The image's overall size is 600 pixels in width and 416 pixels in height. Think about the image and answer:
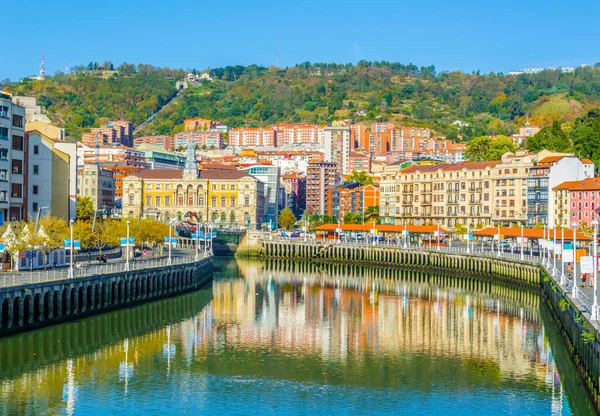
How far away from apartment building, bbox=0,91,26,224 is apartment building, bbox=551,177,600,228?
6580cm

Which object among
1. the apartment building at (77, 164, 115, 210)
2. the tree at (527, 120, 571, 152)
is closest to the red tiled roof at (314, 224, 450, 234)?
the tree at (527, 120, 571, 152)

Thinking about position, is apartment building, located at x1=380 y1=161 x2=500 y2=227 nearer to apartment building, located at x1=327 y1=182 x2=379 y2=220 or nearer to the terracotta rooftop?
apartment building, located at x1=327 y1=182 x2=379 y2=220

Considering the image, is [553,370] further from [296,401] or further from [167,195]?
[167,195]

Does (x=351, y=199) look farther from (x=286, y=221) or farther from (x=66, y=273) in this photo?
(x=66, y=273)

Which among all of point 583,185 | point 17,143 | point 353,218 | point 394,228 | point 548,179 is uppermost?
point 17,143

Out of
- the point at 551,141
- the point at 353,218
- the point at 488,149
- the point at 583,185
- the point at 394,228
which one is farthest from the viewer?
the point at 488,149

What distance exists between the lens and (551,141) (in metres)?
163

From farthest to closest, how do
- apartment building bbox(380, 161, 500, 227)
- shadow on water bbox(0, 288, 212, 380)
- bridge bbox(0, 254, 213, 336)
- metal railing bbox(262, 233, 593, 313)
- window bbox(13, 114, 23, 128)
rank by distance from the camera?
apartment building bbox(380, 161, 500, 227), window bbox(13, 114, 23, 128), bridge bbox(0, 254, 213, 336), metal railing bbox(262, 233, 593, 313), shadow on water bbox(0, 288, 212, 380)

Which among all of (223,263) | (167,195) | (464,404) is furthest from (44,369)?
(167,195)

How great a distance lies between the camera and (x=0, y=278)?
56.7 m

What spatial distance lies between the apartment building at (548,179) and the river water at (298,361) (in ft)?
181

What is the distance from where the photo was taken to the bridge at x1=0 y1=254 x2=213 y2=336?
53.4 meters

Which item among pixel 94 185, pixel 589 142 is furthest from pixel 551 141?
pixel 94 185

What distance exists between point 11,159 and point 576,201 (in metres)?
72.0
